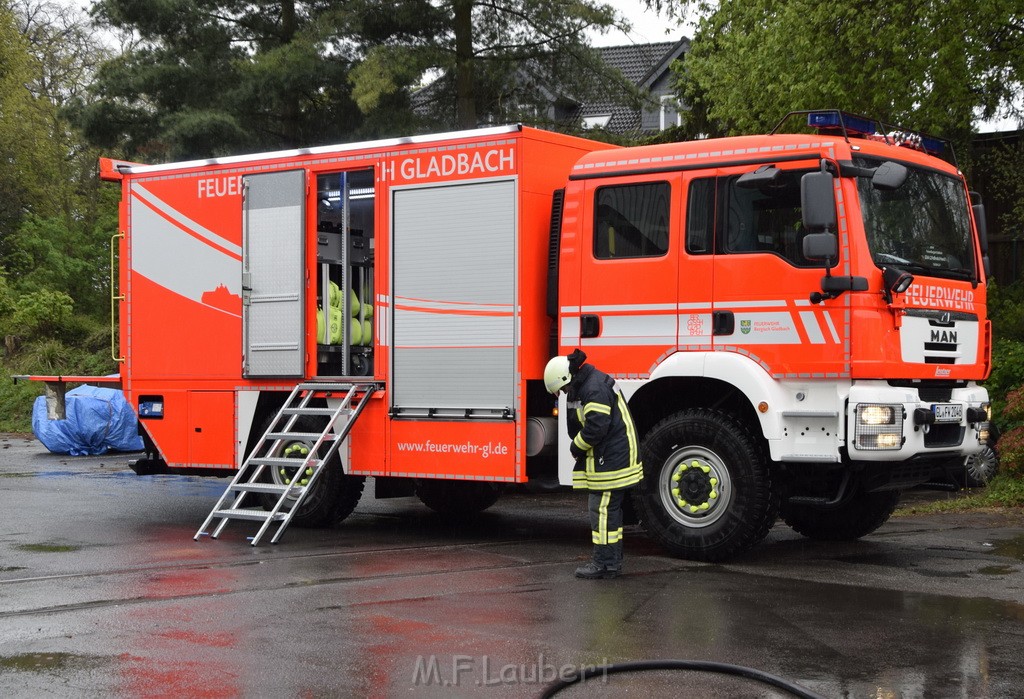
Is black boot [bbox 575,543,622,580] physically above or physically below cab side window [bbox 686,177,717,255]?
below

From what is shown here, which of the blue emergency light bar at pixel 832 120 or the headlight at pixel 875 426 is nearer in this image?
the headlight at pixel 875 426

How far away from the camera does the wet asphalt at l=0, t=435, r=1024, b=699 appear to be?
5.97m

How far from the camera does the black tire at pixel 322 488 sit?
1165 centimetres

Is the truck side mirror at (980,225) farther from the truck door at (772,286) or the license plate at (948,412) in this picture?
the truck door at (772,286)

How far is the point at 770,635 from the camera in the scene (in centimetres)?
699

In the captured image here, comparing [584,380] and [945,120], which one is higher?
[945,120]

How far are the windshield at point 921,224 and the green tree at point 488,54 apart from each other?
10887 millimetres

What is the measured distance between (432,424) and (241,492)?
1.82 m

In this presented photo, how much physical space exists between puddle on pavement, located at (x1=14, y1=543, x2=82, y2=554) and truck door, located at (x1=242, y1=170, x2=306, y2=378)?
7.26 feet

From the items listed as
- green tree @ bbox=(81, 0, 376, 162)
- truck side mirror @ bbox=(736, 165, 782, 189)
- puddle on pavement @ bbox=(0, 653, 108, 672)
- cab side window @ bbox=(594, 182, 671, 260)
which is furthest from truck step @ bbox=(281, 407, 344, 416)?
green tree @ bbox=(81, 0, 376, 162)

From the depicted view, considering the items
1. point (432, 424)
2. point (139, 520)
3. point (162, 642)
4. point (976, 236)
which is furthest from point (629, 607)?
point (139, 520)

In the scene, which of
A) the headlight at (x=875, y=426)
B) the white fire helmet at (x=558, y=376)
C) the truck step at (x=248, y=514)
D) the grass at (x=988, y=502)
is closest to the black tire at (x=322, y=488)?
the truck step at (x=248, y=514)

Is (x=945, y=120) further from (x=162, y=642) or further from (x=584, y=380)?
(x=162, y=642)

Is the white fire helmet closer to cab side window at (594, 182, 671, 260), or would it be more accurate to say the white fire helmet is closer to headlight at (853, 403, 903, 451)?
cab side window at (594, 182, 671, 260)
